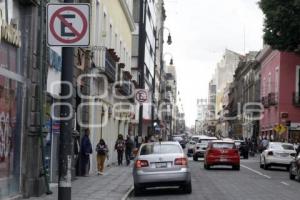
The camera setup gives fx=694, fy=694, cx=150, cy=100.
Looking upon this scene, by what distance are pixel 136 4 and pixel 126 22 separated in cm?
1570

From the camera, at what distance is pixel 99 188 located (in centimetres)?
2061

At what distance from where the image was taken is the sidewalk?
698 inches

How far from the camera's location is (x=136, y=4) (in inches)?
2404

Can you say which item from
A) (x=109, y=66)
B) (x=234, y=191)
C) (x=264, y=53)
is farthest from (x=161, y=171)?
(x=264, y=53)

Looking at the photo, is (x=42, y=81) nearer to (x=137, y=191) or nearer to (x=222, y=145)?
(x=137, y=191)

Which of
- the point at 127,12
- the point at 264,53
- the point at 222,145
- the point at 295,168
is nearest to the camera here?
the point at 295,168

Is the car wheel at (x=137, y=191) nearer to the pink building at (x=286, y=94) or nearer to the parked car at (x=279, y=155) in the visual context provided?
the parked car at (x=279, y=155)

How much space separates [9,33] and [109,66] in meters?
17.2

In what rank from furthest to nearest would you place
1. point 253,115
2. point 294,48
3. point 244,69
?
point 244,69
point 253,115
point 294,48

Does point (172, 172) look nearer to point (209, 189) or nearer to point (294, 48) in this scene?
point (209, 189)

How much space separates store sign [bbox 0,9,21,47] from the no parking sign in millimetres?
4578

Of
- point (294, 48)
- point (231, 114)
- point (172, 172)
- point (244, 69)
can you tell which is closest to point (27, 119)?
point (172, 172)

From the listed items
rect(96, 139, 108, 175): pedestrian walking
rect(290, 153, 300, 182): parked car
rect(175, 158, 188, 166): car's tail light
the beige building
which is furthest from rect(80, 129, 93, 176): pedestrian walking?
rect(290, 153, 300, 182): parked car

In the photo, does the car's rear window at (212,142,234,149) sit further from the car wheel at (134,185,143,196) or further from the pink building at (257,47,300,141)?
the pink building at (257,47,300,141)
